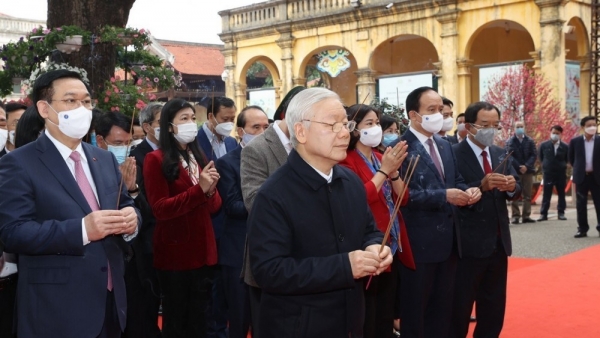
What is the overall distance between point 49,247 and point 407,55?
2243 cm

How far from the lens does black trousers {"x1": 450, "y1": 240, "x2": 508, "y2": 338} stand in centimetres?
514

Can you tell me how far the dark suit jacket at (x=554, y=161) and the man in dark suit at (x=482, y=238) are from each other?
8722mm

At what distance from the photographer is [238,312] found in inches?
185

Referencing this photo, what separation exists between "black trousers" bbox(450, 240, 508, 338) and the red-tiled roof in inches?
986

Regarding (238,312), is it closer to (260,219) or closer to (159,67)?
(260,219)

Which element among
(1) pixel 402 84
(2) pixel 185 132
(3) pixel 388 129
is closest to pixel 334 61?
(1) pixel 402 84

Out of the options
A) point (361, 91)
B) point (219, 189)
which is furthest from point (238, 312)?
point (361, 91)

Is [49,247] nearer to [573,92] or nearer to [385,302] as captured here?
[385,302]

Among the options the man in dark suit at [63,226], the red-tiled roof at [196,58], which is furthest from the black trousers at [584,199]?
the red-tiled roof at [196,58]

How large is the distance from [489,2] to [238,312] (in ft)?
53.1

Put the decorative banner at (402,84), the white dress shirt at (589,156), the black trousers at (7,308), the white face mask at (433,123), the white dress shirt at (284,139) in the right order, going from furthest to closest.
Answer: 1. the decorative banner at (402,84)
2. the white dress shirt at (589,156)
3. the white face mask at (433,123)
4. the white dress shirt at (284,139)
5. the black trousers at (7,308)

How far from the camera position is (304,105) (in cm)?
287

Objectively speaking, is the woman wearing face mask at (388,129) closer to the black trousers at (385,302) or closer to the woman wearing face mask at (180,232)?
the black trousers at (385,302)

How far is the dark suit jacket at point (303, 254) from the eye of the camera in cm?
267
